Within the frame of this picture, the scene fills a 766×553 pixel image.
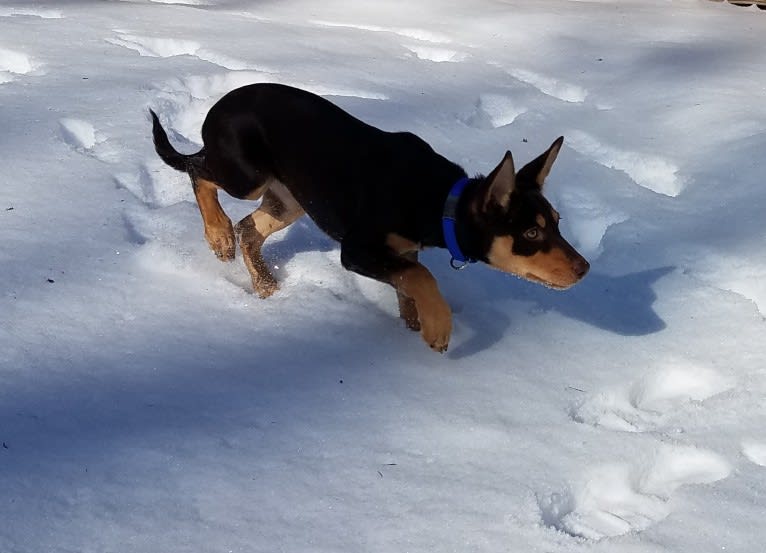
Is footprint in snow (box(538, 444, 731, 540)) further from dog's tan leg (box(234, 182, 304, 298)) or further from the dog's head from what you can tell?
dog's tan leg (box(234, 182, 304, 298))

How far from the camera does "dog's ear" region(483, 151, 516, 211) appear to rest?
9.17ft

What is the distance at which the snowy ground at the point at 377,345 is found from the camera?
2258 mm

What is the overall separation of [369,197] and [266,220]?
2.23ft

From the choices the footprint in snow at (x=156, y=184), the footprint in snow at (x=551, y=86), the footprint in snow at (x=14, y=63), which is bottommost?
the footprint in snow at (x=14, y=63)

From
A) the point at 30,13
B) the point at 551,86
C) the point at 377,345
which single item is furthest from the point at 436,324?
the point at 30,13

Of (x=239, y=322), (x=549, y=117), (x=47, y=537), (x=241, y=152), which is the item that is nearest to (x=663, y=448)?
(x=239, y=322)

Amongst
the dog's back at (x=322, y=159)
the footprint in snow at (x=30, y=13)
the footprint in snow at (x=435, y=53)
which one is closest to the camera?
the dog's back at (x=322, y=159)

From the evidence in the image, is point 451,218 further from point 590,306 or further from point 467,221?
point 590,306

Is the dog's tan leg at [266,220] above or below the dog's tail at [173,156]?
below

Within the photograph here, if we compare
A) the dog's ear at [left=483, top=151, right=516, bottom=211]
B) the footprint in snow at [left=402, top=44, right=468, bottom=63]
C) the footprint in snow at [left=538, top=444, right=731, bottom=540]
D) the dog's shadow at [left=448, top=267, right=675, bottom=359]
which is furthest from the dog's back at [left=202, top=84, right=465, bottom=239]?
the footprint in snow at [left=402, top=44, right=468, bottom=63]

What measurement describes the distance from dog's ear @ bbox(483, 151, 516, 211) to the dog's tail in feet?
4.45

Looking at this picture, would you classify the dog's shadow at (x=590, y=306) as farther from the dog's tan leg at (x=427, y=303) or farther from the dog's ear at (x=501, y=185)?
the dog's ear at (x=501, y=185)

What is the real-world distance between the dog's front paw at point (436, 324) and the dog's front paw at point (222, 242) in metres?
0.93

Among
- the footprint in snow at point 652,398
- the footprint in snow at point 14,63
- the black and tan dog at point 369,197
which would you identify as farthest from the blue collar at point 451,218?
the footprint in snow at point 14,63
